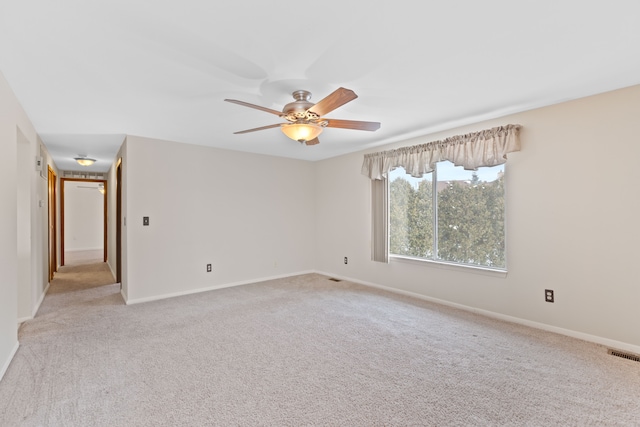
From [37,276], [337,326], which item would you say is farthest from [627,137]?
[37,276]

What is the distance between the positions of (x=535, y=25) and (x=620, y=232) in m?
2.06

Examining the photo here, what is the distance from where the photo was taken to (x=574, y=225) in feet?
9.14

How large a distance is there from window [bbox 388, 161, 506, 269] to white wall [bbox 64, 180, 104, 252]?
940 cm

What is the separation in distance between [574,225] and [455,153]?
139 centimetres

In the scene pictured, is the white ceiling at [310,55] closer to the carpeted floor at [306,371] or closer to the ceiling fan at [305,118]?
the ceiling fan at [305,118]

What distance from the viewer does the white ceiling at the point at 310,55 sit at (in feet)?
5.08

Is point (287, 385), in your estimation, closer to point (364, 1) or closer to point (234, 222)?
point (364, 1)

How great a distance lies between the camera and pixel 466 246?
360 cm

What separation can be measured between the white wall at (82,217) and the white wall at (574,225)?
10358 mm

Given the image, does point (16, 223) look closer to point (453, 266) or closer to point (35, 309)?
point (35, 309)

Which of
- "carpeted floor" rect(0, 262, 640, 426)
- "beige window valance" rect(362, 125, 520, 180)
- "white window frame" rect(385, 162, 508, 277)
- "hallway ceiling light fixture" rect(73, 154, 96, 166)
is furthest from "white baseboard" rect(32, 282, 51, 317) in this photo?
"beige window valance" rect(362, 125, 520, 180)

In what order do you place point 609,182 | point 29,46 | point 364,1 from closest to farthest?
point 364,1, point 29,46, point 609,182

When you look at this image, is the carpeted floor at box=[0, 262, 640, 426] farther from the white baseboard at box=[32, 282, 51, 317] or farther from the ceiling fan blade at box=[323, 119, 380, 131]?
the ceiling fan blade at box=[323, 119, 380, 131]

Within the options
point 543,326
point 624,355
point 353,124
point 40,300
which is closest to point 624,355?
point 624,355
